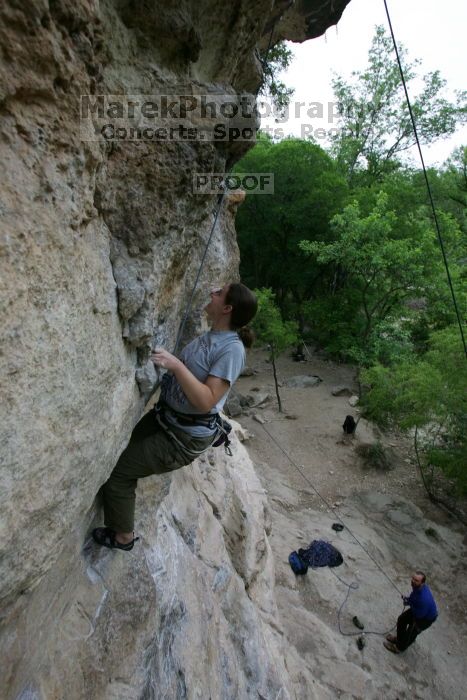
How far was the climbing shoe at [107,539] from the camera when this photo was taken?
9.92 feet

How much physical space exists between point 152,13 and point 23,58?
1.35 meters

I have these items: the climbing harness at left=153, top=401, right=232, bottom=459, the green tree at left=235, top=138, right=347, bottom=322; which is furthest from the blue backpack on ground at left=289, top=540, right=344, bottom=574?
the green tree at left=235, top=138, right=347, bottom=322

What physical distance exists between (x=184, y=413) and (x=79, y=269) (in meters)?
1.23

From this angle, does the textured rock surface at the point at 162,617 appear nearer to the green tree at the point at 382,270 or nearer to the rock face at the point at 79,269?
the rock face at the point at 79,269

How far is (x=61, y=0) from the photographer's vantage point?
154 cm

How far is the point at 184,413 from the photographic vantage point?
2.74 metres

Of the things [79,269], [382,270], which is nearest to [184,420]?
[79,269]

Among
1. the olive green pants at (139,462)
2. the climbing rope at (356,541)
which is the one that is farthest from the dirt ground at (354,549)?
the olive green pants at (139,462)

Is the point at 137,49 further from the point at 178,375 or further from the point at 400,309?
the point at 400,309

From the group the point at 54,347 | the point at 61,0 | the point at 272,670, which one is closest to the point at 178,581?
the point at 272,670

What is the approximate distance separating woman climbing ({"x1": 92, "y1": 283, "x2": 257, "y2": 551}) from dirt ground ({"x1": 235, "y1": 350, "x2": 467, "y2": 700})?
13.0 feet

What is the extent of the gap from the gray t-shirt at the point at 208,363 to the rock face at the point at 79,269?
0.25 metres

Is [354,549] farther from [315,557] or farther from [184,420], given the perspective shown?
[184,420]

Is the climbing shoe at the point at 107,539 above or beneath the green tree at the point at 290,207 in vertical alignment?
beneath
